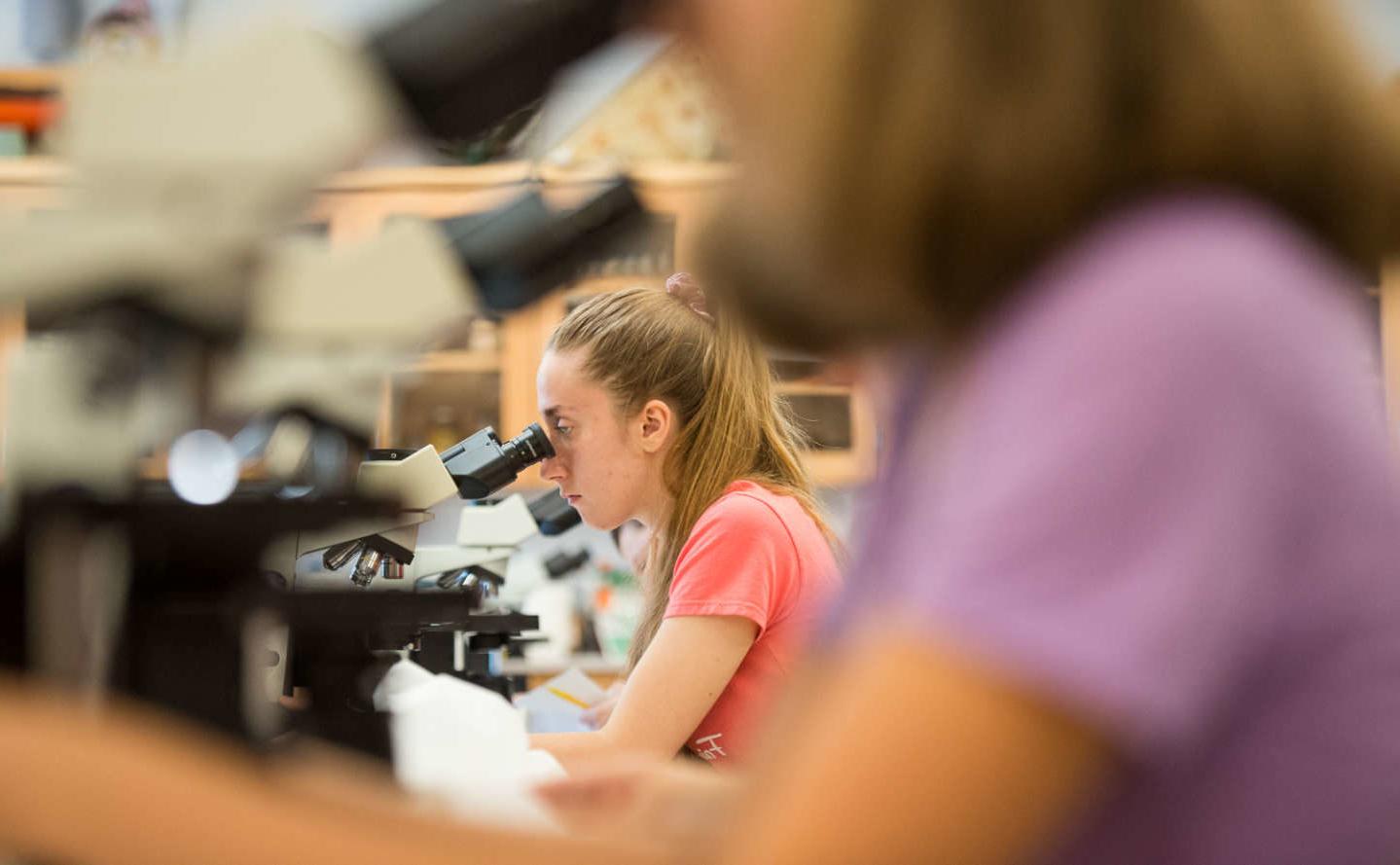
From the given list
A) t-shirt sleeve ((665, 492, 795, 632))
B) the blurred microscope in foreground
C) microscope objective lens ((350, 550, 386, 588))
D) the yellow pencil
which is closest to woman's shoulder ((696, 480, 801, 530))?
t-shirt sleeve ((665, 492, 795, 632))

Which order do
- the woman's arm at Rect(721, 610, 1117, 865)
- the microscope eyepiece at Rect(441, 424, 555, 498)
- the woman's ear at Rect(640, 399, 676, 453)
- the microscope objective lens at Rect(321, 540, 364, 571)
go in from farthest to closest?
1. the woman's ear at Rect(640, 399, 676, 453)
2. the microscope eyepiece at Rect(441, 424, 555, 498)
3. the microscope objective lens at Rect(321, 540, 364, 571)
4. the woman's arm at Rect(721, 610, 1117, 865)

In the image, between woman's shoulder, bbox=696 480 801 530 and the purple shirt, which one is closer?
the purple shirt

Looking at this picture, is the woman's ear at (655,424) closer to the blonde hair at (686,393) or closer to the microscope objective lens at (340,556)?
the blonde hair at (686,393)

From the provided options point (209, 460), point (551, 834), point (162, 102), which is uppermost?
point (162, 102)

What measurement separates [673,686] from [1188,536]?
1303 millimetres

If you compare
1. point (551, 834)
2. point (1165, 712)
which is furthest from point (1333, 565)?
point (551, 834)

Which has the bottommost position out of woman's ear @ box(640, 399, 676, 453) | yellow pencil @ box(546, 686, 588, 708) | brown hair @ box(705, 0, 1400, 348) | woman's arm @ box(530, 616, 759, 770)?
yellow pencil @ box(546, 686, 588, 708)

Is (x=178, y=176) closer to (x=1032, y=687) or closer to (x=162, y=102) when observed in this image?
(x=162, y=102)

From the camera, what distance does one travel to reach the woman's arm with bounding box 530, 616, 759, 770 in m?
1.61

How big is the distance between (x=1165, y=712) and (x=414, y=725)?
1.05 ft

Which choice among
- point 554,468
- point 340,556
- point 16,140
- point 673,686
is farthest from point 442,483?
point 16,140

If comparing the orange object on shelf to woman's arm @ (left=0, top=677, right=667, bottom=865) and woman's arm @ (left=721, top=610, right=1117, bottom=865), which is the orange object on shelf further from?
woman's arm @ (left=721, top=610, right=1117, bottom=865)

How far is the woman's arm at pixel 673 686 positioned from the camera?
1.61 meters

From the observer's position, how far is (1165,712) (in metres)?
0.36
